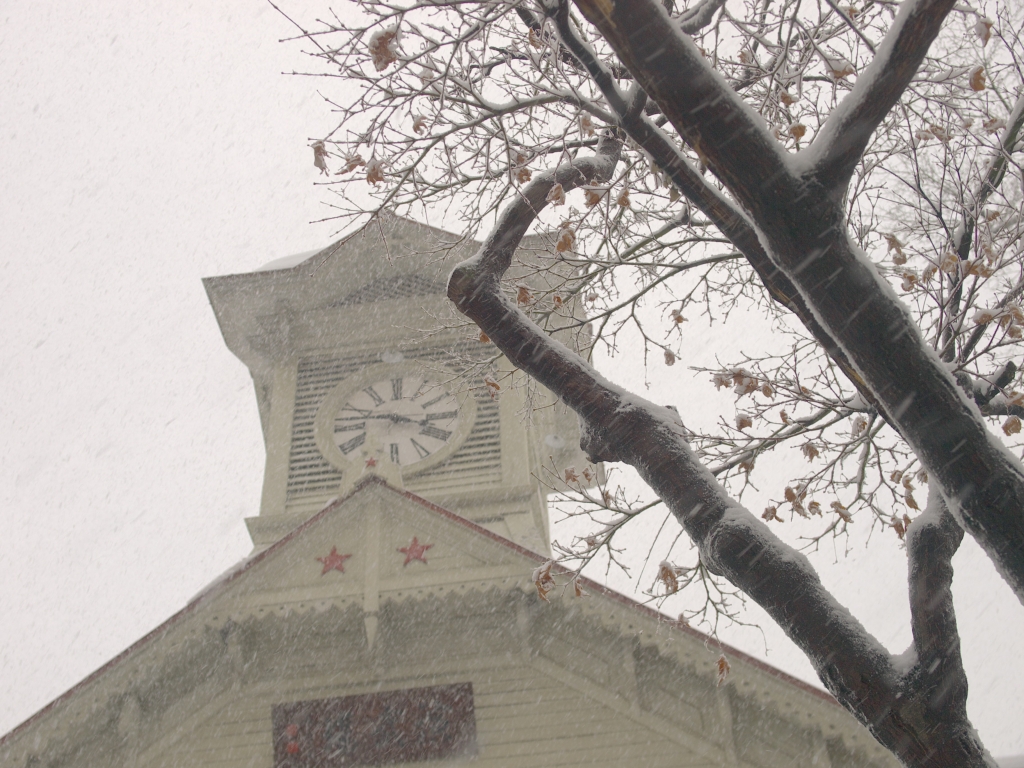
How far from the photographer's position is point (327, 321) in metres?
14.1

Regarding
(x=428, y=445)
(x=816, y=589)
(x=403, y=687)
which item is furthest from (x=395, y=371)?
(x=816, y=589)

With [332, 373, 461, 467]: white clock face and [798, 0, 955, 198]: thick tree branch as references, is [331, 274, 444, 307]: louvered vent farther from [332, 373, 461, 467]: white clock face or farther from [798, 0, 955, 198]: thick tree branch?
[798, 0, 955, 198]: thick tree branch

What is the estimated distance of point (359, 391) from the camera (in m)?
13.5

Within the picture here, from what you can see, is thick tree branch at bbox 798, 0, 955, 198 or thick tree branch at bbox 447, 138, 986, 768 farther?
thick tree branch at bbox 447, 138, 986, 768

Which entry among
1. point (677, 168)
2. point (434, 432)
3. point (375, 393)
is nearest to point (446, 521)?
point (434, 432)

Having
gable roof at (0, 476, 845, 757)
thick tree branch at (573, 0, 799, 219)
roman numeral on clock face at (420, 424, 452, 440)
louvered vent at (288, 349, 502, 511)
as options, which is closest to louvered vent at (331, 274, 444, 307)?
louvered vent at (288, 349, 502, 511)

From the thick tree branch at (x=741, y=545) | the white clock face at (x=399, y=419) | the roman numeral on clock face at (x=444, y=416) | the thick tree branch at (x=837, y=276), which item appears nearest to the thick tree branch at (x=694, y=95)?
the thick tree branch at (x=837, y=276)

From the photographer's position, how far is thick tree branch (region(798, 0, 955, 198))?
8.95 ft

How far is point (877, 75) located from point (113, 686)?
762cm

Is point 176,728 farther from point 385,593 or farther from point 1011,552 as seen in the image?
point 1011,552

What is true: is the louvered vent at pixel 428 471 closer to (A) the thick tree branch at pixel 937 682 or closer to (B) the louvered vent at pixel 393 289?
(B) the louvered vent at pixel 393 289

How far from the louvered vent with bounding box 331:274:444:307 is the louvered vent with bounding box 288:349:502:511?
3.71 feet

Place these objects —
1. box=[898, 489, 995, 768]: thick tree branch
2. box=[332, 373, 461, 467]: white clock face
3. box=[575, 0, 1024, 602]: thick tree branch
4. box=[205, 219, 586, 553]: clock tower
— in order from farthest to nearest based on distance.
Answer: box=[332, 373, 461, 467]: white clock face < box=[205, 219, 586, 553]: clock tower < box=[898, 489, 995, 768]: thick tree branch < box=[575, 0, 1024, 602]: thick tree branch

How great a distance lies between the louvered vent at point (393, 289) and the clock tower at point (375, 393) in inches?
0.7
